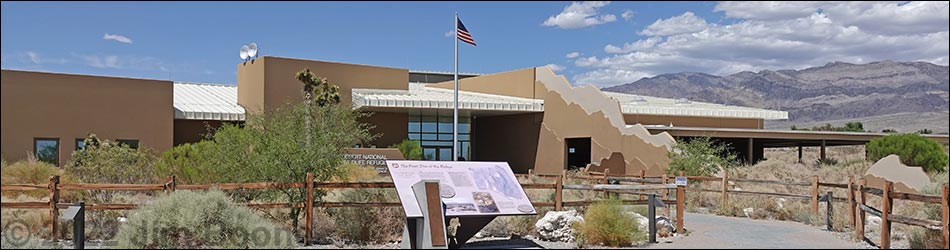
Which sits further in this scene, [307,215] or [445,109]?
[445,109]

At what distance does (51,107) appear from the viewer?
1232 inches

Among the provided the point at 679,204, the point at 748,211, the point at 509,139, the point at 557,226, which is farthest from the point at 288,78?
the point at 679,204

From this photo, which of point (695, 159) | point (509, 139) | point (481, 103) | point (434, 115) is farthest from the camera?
point (509, 139)

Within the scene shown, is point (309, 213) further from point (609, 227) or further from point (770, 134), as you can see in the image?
point (770, 134)

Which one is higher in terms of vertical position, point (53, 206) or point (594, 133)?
point (594, 133)

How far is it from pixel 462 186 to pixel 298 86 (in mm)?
26809

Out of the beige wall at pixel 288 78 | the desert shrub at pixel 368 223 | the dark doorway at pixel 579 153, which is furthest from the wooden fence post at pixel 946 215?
the dark doorway at pixel 579 153

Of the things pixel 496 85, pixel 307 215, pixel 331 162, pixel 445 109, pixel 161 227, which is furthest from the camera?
pixel 496 85

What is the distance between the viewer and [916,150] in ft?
103

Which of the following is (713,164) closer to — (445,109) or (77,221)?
(445,109)

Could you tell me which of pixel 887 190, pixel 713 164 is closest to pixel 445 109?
pixel 713 164

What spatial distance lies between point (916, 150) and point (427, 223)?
25.8 meters

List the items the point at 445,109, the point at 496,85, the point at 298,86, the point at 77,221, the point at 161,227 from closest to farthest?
1. the point at 77,221
2. the point at 161,227
3. the point at 298,86
4. the point at 445,109
5. the point at 496,85

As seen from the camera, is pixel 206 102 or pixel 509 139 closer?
pixel 206 102
